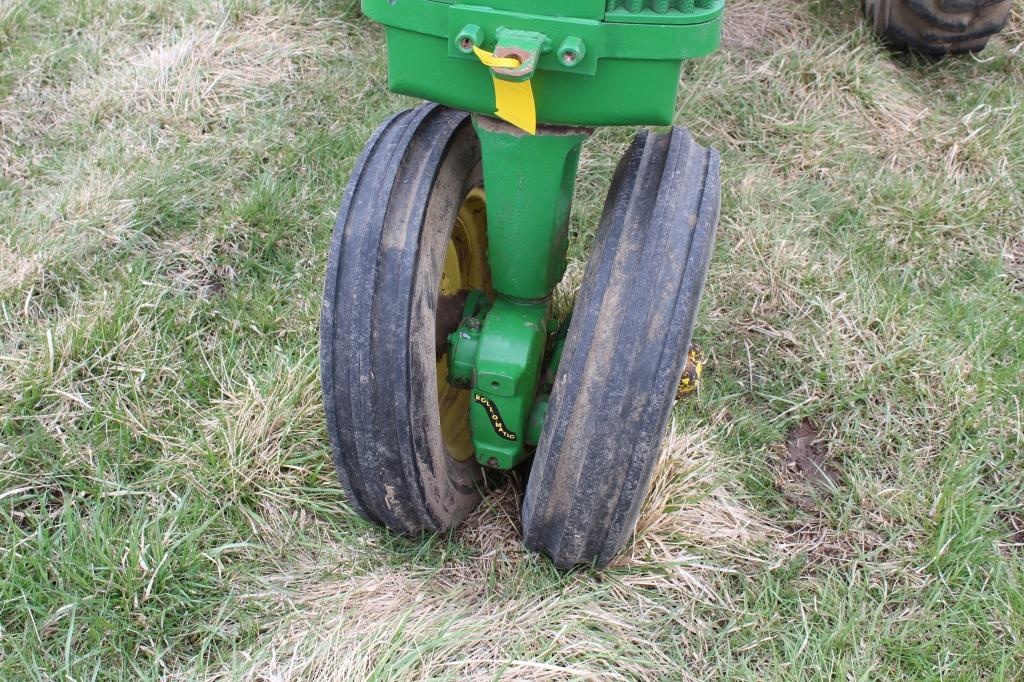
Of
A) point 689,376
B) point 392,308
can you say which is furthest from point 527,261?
point 689,376

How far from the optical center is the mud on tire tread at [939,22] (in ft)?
10.8

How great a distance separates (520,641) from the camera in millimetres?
1772

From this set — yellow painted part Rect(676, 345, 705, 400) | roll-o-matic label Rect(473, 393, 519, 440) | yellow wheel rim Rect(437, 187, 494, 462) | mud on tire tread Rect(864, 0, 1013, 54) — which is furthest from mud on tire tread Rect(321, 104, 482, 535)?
mud on tire tread Rect(864, 0, 1013, 54)

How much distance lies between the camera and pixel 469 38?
1399mm

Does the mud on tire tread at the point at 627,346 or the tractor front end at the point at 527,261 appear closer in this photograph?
the tractor front end at the point at 527,261

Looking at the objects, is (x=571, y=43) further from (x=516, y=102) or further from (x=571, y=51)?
(x=516, y=102)

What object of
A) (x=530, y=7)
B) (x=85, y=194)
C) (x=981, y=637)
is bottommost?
(x=981, y=637)

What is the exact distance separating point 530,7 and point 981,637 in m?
1.65

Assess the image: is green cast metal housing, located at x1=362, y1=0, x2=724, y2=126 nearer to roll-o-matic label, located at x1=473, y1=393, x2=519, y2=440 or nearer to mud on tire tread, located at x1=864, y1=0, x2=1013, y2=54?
roll-o-matic label, located at x1=473, y1=393, x2=519, y2=440

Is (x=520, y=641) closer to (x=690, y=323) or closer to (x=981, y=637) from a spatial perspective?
(x=690, y=323)

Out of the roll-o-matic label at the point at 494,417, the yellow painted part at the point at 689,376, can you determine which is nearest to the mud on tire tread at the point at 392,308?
the roll-o-matic label at the point at 494,417

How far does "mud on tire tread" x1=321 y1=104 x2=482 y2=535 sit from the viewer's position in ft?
5.35

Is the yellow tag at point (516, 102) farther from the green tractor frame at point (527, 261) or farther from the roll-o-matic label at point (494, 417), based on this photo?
the roll-o-matic label at point (494, 417)

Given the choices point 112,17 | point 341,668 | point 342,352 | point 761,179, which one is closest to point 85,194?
point 112,17
